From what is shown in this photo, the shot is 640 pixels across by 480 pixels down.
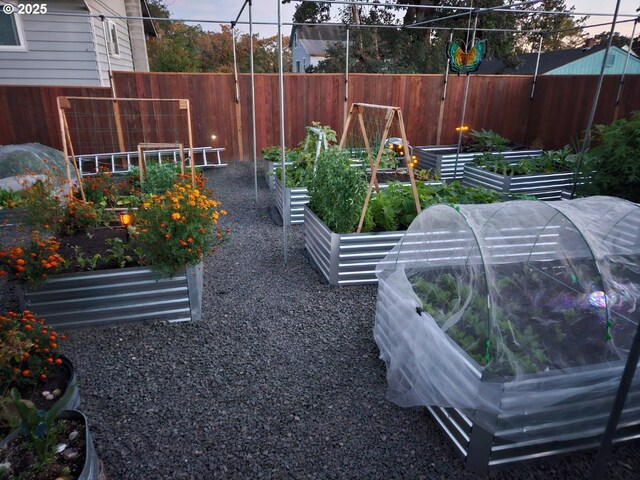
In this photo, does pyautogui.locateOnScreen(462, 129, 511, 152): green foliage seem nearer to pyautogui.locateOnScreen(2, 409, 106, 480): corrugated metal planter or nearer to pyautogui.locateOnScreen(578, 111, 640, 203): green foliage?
pyautogui.locateOnScreen(578, 111, 640, 203): green foliage

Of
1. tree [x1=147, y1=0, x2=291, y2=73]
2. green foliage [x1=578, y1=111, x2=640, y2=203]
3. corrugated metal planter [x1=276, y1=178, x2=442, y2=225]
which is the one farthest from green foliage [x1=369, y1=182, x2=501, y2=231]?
tree [x1=147, y1=0, x2=291, y2=73]

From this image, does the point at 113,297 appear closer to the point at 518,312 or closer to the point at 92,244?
the point at 92,244

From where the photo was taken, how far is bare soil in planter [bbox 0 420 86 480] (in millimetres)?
1636

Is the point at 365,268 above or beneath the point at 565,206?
beneath

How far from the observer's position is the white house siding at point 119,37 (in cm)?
805

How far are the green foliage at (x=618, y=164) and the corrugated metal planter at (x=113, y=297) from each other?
15.8 feet

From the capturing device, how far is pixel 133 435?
2.26 metres

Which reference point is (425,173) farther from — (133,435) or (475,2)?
(475,2)

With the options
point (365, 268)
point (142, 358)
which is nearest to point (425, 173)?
point (365, 268)

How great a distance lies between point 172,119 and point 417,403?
27.5 feet

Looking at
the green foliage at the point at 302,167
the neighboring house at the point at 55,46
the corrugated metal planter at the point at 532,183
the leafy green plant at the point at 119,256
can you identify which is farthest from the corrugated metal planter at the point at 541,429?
the neighboring house at the point at 55,46

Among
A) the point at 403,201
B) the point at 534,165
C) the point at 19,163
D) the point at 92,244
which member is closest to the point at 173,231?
the point at 92,244

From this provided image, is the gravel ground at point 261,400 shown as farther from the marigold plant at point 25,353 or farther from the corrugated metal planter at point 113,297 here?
the marigold plant at point 25,353

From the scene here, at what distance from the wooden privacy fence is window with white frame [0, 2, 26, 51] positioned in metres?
0.80
